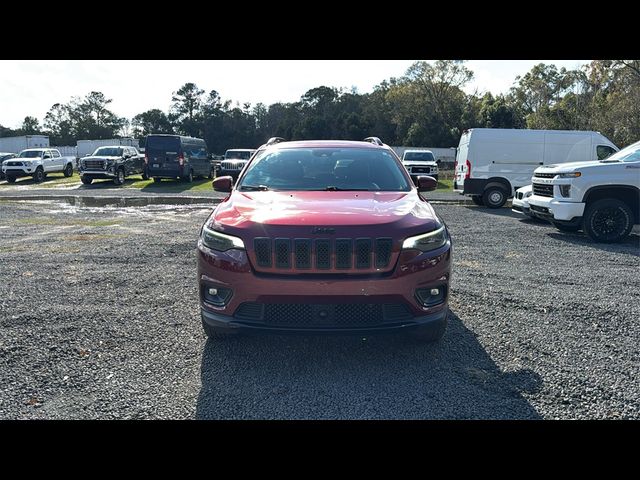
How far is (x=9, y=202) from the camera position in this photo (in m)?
16.8

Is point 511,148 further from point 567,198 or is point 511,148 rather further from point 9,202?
point 9,202

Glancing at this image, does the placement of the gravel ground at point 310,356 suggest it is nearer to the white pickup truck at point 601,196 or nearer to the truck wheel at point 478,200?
the white pickup truck at point 601,196

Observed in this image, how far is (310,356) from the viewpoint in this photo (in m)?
3.99

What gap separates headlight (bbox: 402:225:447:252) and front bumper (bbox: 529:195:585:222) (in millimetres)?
6726

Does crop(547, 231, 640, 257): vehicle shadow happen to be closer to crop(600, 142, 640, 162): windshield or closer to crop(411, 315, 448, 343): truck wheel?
crop(600, 142, 640, 162): windshield

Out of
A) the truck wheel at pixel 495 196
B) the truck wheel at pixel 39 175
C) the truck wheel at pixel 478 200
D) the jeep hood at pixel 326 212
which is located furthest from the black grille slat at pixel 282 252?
the truck wheel at pixel 39 175

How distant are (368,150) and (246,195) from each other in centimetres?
161

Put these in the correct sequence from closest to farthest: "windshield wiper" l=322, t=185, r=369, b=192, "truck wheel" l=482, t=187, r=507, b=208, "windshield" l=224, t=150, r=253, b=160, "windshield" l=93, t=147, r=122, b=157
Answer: "windshield wiper" l=322, t=185, r=369, b=192
"truck wheel" l=482, t=187, r=507, b=208
"windshield" l=93, t=147, r=122, b=157
"windshield" l=224, t=150, r=253, b=160

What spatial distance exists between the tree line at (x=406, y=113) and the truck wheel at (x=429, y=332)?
2906 centimetres

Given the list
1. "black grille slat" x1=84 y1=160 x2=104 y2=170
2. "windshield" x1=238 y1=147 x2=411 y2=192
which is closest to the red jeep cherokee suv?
"windshield" x1=238 y1=147 x2=411 y2=192

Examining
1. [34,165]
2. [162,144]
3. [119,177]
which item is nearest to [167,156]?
[162,144]

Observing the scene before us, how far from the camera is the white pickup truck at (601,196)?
9109 millimetres

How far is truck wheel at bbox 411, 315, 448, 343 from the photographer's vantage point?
3592 mm

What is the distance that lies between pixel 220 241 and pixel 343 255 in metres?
0.95
